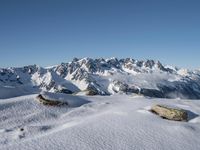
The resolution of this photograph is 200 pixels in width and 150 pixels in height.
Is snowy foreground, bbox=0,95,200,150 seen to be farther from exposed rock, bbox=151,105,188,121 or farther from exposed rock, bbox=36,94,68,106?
exposed rock, bbox=151,105,188,121

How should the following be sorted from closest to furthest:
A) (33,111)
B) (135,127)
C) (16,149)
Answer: (16,149) < (135,127) < (33,111)

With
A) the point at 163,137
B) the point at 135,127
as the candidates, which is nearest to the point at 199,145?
the point at 163,137

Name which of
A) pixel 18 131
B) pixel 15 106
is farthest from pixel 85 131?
pixel 15 106

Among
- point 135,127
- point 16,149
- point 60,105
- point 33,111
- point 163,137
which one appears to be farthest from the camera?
point 60,105

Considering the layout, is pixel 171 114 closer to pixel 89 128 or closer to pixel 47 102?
pixel 89 128

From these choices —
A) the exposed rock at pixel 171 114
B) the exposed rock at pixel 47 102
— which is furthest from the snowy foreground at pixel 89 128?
the exposed rock at pixel 171 114

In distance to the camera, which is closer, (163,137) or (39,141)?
(39,141)

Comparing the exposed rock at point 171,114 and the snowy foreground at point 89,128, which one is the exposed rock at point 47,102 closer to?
the snowy foreground at point 89,128

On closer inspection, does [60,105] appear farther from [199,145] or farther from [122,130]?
[199,145]
